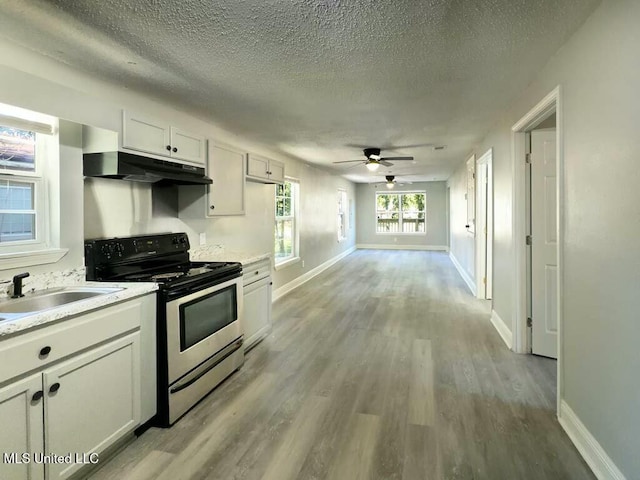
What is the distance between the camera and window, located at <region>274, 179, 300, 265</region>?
599cm

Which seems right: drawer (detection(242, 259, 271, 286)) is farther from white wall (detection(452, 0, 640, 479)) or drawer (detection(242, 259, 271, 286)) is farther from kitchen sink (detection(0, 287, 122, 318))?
white wall (detection(452, 0, 640, 479))

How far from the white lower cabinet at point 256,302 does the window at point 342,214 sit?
632 centimetres

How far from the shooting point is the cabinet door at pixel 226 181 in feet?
10.9

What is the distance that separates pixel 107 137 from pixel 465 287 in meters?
5.81

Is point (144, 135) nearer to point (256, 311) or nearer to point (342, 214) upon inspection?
point (256, 311)

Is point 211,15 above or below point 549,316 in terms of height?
above

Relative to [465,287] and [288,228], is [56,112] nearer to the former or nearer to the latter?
[288,228]

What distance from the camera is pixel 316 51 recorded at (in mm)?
2221

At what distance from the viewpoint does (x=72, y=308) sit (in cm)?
167

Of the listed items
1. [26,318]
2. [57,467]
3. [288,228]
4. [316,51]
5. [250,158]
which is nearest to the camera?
[26,318]

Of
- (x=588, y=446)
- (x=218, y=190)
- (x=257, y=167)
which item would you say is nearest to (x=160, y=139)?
(x=218, y=190)

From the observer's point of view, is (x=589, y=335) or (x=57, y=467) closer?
(x=57, y=467)

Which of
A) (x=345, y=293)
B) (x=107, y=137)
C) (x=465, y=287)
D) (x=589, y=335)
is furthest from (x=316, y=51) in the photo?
(x=465, y=287)

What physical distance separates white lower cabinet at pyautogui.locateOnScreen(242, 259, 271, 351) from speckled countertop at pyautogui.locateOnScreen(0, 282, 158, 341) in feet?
4.04
